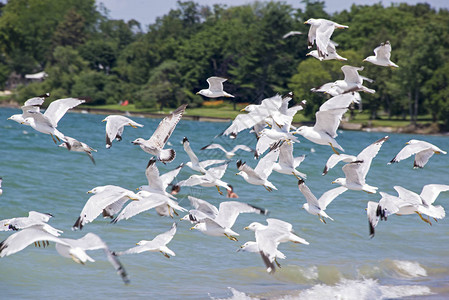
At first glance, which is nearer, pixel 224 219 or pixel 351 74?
pixel 224 219

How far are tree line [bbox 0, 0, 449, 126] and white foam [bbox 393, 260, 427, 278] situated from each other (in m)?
29.1

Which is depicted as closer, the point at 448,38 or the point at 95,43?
the point at 448,38

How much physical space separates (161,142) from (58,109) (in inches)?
64.0

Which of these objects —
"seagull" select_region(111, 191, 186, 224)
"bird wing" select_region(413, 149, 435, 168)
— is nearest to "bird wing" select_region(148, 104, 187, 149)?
"seagull" select_region(111, 191, 186, 224)

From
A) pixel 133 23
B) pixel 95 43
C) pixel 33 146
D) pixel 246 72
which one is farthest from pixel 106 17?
pixel 33 146

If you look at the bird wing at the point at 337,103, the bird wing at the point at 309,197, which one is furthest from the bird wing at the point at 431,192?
the bird wing at the point at 337,103

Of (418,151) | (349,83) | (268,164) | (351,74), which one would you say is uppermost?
(351,74)

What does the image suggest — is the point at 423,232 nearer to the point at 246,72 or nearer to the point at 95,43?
the point at 246,72

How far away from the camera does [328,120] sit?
8500mm

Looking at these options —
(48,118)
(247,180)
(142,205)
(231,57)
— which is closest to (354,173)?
(247,180)

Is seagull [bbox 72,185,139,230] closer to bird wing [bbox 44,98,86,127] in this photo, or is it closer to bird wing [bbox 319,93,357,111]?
bird wing [bbox 44,98,86,127]

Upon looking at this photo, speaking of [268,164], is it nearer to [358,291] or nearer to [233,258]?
[233,258]

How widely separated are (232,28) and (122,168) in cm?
5474

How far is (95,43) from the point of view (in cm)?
7750
